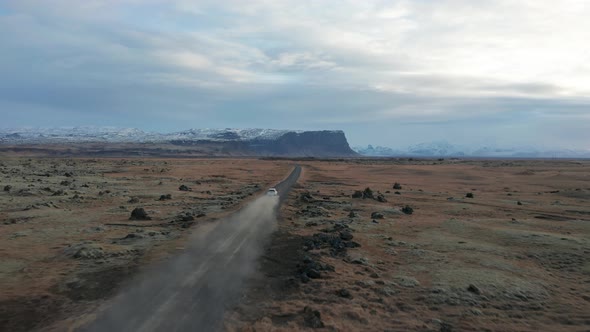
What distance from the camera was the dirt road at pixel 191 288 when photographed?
11.5m

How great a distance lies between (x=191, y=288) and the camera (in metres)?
14.3

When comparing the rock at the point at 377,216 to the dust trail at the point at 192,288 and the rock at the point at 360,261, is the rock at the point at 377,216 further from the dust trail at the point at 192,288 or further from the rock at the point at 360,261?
the rock at the point at 360,261

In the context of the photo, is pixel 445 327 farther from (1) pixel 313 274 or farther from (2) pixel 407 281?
(1) pixel 313 274

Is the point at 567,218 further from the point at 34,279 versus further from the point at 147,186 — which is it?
the point at 147,186

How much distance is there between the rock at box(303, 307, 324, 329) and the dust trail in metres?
2.49

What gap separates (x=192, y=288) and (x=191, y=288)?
35 millimetres

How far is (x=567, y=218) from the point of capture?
32.9 m

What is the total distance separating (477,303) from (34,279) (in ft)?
53.5

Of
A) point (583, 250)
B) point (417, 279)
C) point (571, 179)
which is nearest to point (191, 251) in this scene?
point (417, 279)

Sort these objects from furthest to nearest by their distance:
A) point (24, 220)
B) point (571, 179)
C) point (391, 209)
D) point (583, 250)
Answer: point (571, 179), point (391, 209), point (24, 220), point (583, 250)

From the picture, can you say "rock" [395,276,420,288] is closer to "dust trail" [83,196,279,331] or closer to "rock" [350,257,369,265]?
"rock" [350,257,369,265]

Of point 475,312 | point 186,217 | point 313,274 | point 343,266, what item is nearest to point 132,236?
point 186,217

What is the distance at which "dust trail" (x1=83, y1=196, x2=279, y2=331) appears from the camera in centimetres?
1153

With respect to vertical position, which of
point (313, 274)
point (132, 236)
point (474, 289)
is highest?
point (474, 289)
